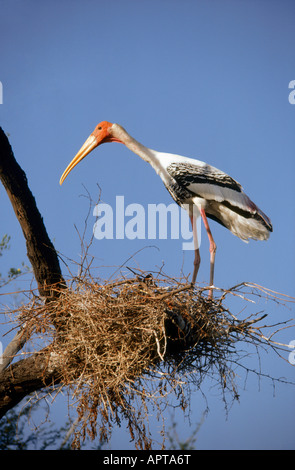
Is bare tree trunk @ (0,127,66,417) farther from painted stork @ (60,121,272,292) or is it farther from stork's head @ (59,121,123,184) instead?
stork's head @ (59,121,123,184)

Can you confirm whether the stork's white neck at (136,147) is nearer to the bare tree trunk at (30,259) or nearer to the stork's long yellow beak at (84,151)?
the stork's long yellow beak at (84,151)

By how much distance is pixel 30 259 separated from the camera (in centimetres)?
515

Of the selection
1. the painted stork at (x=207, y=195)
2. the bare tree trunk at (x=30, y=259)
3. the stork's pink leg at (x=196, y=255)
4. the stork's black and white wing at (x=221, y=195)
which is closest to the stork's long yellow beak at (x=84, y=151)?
the painted stork at (x=207, y=195)

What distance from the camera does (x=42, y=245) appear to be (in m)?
5.12

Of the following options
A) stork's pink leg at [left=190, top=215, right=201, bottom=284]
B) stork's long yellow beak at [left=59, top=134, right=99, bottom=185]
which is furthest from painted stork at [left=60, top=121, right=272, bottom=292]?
stork's long yellow beak at [left=59, top=134, right=99, bottom=185]

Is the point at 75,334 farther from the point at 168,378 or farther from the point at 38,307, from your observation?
the point at 168,378

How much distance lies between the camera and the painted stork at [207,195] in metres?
6.54

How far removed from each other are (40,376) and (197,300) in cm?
132

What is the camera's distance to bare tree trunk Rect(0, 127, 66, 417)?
498 cm

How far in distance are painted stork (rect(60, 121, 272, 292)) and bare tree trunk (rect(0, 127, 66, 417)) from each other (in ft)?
6.12

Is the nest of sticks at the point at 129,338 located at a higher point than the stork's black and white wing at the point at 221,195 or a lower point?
lower

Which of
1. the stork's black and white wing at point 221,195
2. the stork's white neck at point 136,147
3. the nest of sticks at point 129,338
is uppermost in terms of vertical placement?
the stork's white neck at point 136,147

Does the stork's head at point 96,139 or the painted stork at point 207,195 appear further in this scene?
the stork's head at point 96,139
